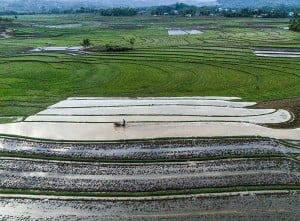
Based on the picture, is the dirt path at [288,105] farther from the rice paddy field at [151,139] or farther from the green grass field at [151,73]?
the green grass field at [151,73]

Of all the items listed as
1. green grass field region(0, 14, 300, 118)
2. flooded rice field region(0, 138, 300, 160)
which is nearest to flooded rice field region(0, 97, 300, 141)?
flooded rice field region(0, 138, 300, 160)

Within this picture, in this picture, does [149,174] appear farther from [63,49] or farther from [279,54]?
[63,49]

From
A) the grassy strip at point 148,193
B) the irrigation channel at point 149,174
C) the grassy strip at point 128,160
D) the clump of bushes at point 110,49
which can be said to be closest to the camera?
the irrigation channel at point 149,174

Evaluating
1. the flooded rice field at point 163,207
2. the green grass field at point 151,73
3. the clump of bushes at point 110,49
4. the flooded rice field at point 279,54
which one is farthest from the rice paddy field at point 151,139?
the clump of bushes at point 110,49

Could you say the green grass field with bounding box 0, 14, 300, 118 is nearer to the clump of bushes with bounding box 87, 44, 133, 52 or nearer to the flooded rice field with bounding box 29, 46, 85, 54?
the clump of bushes with bounding box 87, 44, 133, 52

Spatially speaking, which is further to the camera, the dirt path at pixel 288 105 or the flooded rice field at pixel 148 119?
the dirt path at pixel 288 105

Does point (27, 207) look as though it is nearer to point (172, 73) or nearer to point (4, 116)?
point (4, 116)

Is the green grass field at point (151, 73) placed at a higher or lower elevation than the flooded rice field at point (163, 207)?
higher
